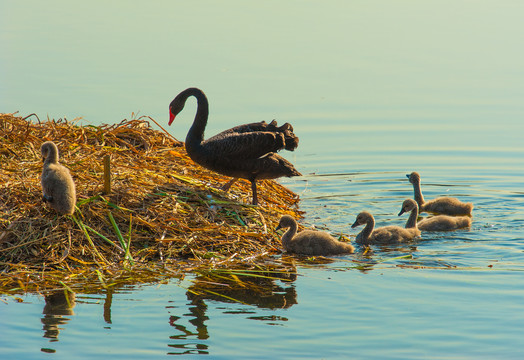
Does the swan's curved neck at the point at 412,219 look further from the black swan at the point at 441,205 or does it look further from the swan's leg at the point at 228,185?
the swan's leg at the point at 228,185

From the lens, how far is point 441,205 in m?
9.59

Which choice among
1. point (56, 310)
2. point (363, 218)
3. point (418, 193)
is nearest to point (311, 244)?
point (363, 218)

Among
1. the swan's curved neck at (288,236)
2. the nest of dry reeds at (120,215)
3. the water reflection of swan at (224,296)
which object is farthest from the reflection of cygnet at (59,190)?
the swan's curved neck at (288,236)

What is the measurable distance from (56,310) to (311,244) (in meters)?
2.56

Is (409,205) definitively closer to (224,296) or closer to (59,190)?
(224,296)

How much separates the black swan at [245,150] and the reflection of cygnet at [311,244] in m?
1.01

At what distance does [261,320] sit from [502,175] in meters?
6.20

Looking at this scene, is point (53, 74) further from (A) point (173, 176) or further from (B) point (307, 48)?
(A) point (173, 176)

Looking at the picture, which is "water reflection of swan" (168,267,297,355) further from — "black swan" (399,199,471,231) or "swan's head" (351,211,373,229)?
"black swan" (399,199,471,231)

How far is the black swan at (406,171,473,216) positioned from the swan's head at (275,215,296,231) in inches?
102

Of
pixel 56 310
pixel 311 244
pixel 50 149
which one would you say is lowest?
pixel 56 310

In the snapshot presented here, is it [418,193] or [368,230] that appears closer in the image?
[368,230]

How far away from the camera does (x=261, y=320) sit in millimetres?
5910

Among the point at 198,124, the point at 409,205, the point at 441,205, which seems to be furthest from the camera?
the point at 441,205
